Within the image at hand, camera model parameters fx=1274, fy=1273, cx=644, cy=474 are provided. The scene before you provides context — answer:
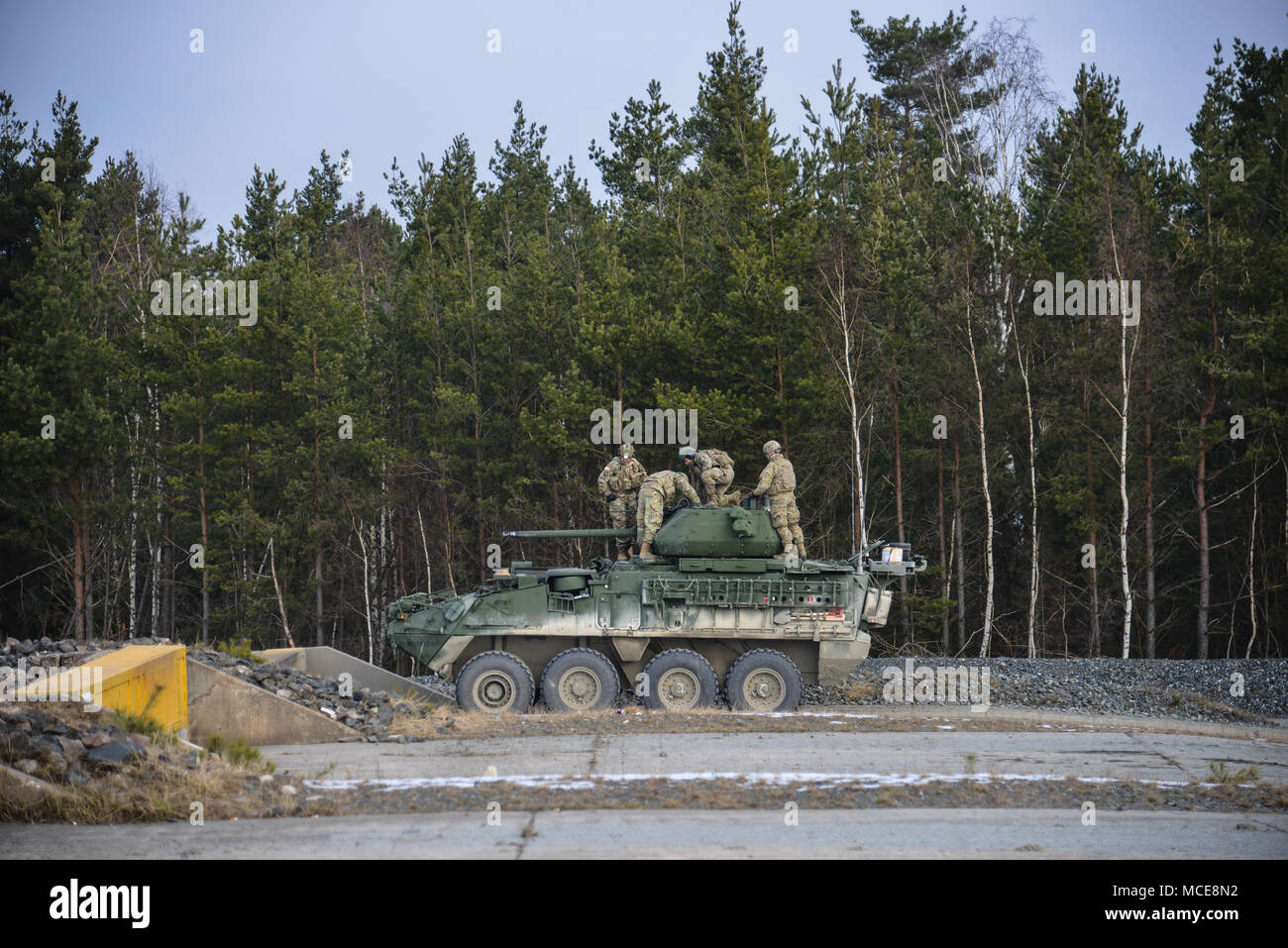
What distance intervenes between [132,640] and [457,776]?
24.6 ft

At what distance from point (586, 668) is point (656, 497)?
2.63 meters

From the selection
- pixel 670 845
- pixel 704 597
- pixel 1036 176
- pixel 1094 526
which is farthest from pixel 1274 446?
pixel 670 845

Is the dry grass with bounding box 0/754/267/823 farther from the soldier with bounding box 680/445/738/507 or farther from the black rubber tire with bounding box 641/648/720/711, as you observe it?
the soldier with bounding box 680/445/738/507

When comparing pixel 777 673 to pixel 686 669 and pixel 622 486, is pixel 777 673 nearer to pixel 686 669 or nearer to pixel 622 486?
pixel 686 669

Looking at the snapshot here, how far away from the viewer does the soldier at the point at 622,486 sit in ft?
60.9

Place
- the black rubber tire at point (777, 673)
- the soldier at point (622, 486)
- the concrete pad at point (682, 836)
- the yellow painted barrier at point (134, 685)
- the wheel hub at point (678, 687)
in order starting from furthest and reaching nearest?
the soldier at point (622, 486)
the wheel hub at point (678, 687)
the black rubber tire at point (777, 673)
the yellow painted barrier at point (134, 685)
the concrete pad at point (682, 836)

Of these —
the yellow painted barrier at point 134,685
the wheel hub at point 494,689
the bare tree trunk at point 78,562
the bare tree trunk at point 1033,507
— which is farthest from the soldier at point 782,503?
the bare tree trunk at point 78,562

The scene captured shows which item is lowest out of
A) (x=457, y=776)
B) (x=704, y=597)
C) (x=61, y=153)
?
(x=457, y=776)

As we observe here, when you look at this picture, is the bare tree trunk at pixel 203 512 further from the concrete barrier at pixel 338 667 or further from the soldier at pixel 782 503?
the soldier at pixel 782 503

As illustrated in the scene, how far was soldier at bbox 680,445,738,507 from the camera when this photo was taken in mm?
17953

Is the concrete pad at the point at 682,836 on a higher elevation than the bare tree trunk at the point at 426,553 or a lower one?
lower

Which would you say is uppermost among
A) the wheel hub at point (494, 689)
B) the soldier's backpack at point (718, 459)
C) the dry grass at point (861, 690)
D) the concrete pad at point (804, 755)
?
the soldier's backpack at point (718, 459)

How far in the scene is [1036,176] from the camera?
3466 cm

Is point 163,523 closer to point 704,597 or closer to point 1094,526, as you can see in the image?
point 704,597
